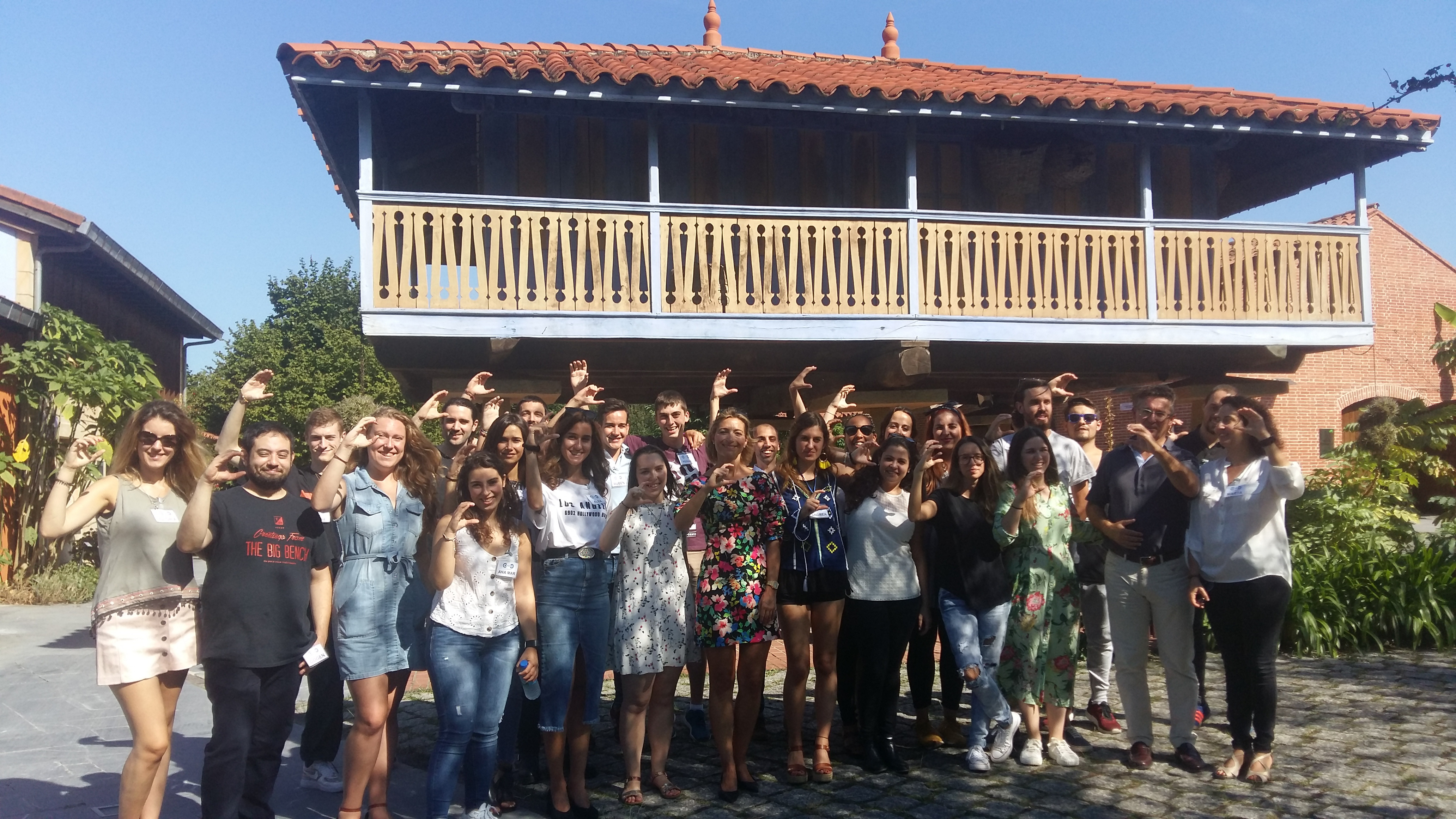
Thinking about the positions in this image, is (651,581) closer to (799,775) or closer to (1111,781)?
(799,775)

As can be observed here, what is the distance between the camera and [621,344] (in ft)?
31.1

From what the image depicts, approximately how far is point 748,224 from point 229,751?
6.33 m

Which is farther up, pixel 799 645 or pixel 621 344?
pixel 621 344

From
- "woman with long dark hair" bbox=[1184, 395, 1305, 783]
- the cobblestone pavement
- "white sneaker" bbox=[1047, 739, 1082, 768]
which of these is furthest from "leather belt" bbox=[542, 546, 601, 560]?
"woman with long dark hair" bbox=[1184, 395, 1305, 783]

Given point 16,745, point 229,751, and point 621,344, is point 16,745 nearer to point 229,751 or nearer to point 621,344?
point 229,751

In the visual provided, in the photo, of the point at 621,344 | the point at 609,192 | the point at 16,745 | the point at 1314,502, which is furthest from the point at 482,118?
the point at 1314,502

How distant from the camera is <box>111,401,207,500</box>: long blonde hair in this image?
381cm

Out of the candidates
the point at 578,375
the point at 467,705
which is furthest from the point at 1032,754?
the point at 578,375

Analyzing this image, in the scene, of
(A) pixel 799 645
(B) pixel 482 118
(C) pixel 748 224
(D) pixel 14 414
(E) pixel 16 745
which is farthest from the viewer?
(D) pixel 14 414

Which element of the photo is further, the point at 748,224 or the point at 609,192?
the point at 609,192

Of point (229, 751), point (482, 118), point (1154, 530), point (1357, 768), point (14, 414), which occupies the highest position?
point (482, 118)

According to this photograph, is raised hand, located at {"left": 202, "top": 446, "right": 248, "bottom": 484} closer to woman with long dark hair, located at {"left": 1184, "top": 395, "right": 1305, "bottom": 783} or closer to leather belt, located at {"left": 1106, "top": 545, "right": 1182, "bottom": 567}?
leather belt, located at {"left": 1106, "top": 545, "right": 1182, "bottom": 567}

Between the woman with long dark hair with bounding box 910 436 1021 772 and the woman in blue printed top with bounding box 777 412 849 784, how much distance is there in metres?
0.45

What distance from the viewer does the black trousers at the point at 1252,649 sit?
4.64m
